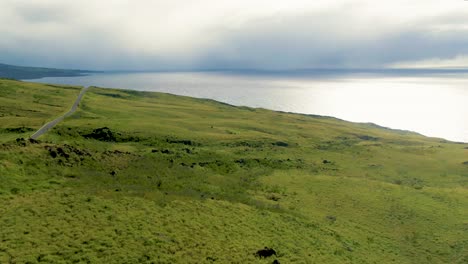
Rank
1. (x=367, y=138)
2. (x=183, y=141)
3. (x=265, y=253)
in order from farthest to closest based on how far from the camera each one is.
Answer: (x=367, y=138)
(x=183, y=141)
(x=265, y=253)

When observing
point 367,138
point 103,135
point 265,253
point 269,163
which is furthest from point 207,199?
point 367,138

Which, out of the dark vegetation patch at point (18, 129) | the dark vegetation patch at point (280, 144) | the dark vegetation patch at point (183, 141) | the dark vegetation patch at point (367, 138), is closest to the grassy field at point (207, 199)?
the dark vegetation patch at point (18, 129)

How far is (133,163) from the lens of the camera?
191 feet

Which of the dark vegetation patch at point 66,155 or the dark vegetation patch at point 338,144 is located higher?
the dark vegetation patch at point 66,155

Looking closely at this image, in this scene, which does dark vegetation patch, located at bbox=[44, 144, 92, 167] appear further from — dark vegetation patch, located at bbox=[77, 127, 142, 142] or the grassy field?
dark vegetation patch, located at bbox=[77, 127, 142, 142]

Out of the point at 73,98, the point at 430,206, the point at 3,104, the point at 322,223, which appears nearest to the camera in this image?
the point at 322,223

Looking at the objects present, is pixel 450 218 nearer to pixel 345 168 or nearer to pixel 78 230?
pixel 345 168

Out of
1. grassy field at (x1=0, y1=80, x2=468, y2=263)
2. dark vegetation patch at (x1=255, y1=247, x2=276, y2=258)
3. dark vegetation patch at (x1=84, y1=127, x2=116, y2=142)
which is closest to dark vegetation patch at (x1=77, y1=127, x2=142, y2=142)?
dark vegetation patch at (x1=84, y1=127, x2=116, y2=142)

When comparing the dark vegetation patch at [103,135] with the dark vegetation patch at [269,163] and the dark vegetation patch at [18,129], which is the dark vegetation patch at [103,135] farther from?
the dark vegetation patch at [269,163]

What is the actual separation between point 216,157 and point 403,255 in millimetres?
41200

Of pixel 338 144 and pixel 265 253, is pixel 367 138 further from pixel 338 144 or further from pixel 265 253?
pixel 265 253

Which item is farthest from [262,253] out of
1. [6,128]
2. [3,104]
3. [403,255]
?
[3,104]

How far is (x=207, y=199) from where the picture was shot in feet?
155

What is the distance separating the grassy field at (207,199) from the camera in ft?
106
